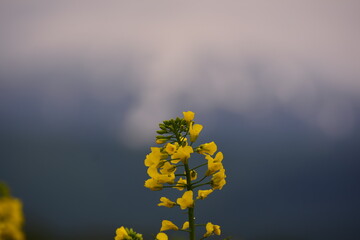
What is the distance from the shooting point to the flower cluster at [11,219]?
826cm

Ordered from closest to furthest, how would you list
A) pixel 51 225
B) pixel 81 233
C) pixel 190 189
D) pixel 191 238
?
pixel 191 238
pixel 190 189
pixel 51 225
pixel 81 233

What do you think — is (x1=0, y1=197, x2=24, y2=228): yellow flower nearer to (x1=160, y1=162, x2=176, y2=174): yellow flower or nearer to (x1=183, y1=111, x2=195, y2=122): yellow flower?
(x1=160, y1=162, x2=176, y2=174): yellow flower

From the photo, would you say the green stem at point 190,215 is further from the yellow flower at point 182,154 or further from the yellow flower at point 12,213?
the yellow flower at point 12,213

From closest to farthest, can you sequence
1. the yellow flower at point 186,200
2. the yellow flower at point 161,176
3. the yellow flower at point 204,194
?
the yellow flower at point 186,200 < the yellow flower at point 204,194 < the yellow flower at point 161,176

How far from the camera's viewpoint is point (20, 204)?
30.7ft

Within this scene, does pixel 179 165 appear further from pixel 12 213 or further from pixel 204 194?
pixel 12 213

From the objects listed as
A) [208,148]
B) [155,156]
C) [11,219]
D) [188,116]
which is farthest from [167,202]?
[11,219]

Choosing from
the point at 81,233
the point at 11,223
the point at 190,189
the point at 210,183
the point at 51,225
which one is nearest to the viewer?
the point at 190,189

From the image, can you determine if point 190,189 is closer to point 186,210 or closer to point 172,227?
point 186,210

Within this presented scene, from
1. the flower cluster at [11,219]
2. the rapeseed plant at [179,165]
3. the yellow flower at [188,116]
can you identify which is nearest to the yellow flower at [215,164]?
the rapeseed plant at [179,165]

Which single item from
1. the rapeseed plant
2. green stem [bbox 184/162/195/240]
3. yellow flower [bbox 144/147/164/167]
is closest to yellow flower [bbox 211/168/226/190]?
the rapeseed plant

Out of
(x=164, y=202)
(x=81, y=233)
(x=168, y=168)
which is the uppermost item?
(x=168, y=168)

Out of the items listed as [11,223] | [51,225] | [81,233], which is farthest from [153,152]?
[81,233]

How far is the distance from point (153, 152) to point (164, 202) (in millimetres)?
594
